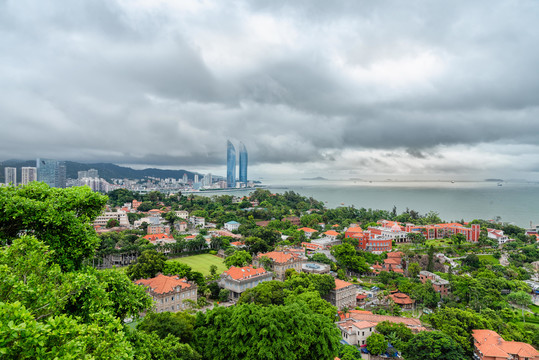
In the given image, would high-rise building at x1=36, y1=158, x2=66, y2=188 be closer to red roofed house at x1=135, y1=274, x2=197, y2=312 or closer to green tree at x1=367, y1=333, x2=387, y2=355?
red roofed house at x1=135, y1=274, x2=197, y2=312

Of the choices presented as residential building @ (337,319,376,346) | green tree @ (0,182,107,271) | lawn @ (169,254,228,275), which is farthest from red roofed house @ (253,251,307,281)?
green tree @ (0,182,107,271)

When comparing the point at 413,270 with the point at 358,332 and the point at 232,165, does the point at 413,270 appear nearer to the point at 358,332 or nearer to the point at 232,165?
the point at 358,332

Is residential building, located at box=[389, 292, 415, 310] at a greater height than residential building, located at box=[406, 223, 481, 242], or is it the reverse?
residential building, located at box=[406, 223, 481, 242]

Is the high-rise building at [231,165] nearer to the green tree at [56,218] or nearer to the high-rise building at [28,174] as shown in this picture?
the high-rise building at [28,174]

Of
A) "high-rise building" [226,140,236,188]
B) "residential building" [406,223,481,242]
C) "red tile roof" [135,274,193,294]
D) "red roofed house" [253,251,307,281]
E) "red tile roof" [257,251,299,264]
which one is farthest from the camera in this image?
"high-rise building" [226,140,236,188]

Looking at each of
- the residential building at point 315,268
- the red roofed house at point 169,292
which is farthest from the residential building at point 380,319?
the red roofed house at point 169,292

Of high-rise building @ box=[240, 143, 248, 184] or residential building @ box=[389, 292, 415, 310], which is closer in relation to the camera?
residential building @ box=[389, 292, 415, 310]
